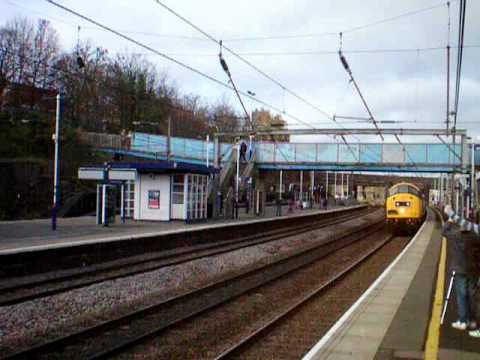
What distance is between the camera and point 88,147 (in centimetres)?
5462

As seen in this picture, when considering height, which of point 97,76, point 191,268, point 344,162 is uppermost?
point 97,76

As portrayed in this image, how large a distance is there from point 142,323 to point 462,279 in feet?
19.0

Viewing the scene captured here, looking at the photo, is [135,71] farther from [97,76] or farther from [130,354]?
[130,354]

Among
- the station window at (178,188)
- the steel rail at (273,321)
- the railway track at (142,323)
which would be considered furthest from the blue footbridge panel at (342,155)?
the steel rail at (273,321)

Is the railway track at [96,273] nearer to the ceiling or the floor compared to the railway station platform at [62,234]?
nearer to the floor

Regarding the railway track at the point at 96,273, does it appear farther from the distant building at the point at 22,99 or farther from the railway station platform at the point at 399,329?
the distant building at the point at 22,99

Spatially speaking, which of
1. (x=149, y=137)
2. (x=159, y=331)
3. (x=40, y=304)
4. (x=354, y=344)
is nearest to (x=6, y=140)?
(x=149, y=137)

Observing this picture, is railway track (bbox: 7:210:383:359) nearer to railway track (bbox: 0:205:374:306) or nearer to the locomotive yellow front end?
railway track (bbox: 0:205:374:306)

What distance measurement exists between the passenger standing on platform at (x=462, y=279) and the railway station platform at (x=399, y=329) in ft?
0.73

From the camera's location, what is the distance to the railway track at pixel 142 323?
876 cm

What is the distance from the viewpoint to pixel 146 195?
3219cm

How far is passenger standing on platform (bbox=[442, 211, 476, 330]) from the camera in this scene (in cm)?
875

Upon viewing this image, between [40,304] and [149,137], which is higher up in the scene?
[149,137]

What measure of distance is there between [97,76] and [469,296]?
6149 centimetres
